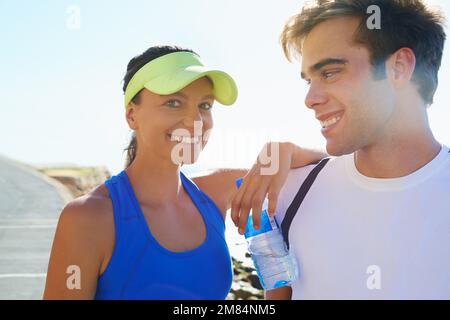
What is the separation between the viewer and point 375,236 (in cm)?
285

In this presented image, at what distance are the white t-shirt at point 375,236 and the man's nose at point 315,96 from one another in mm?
407

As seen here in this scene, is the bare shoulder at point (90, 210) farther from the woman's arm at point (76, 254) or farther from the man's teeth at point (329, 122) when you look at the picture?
the man's teeth at point (329, 122)

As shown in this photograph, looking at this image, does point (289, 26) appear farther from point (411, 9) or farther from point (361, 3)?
point (411, 9)

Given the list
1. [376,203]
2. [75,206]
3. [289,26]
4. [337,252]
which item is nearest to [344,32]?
[289,26]

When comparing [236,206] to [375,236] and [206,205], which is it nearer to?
[206,205]

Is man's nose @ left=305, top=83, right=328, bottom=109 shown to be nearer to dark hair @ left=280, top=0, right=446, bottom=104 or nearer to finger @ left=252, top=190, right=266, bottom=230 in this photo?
dark hair @ left=280, top=0, right=446, bottom=104

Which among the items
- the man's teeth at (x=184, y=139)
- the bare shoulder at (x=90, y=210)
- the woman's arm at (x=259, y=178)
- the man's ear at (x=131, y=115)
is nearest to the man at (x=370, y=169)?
the woman's arm at (x=259, y=178)

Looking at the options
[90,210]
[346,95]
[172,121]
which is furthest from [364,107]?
[90,210]

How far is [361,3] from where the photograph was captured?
3.10 m

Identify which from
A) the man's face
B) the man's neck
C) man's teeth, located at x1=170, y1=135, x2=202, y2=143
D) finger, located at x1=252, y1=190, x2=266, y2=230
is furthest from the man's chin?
man's teeth, located at x1=170, y1=135, x2=202, y2=143

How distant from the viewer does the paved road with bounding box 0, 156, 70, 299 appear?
9516 millimetres

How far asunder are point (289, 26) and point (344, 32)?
1.53 feet

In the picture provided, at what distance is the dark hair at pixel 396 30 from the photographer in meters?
3.07

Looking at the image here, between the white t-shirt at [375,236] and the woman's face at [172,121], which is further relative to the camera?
the woman's face at [172,121]
